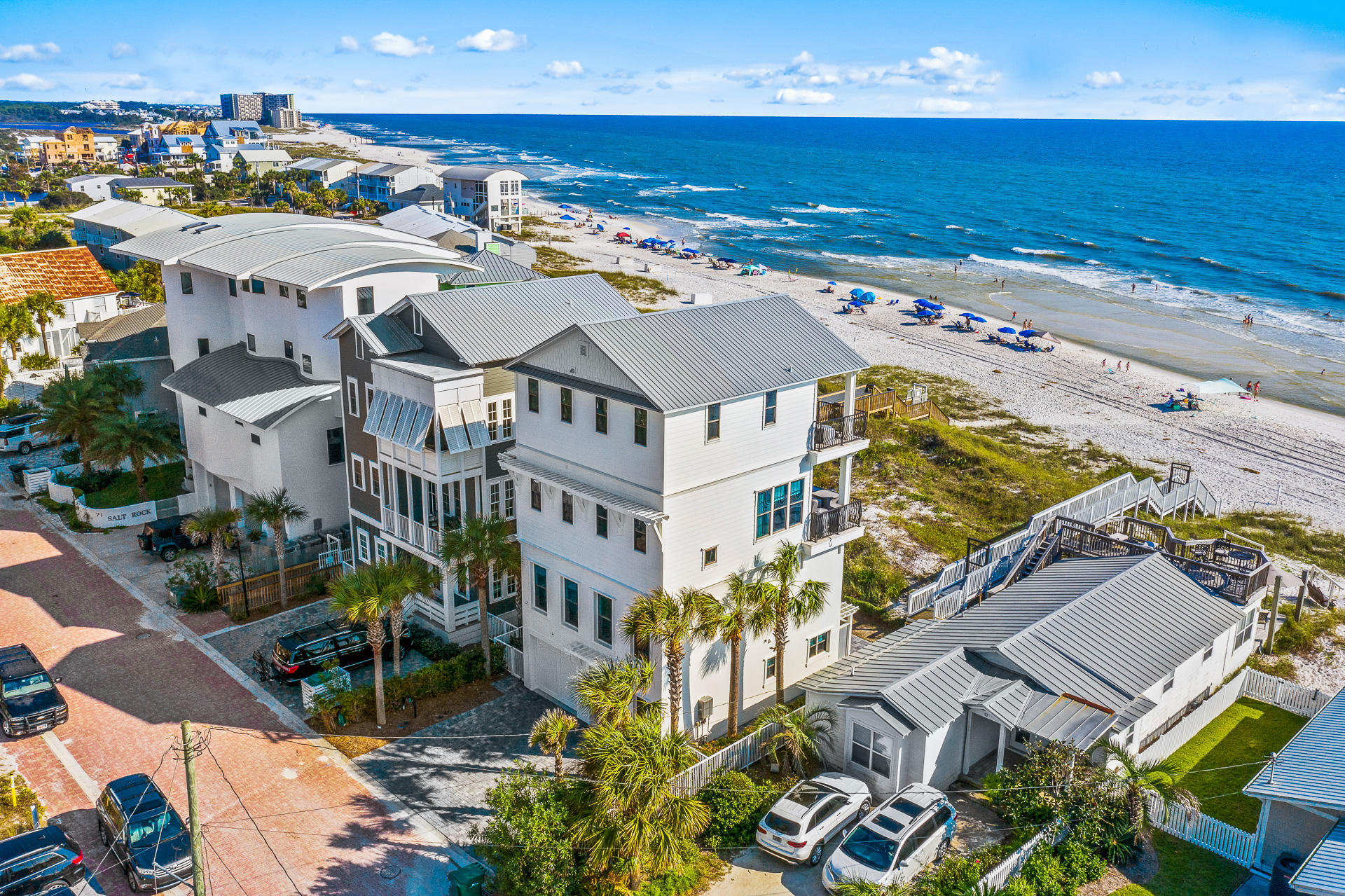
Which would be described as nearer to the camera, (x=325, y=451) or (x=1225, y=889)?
(x=1225, y=889)

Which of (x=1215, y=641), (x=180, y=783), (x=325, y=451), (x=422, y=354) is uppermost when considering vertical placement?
(x=422, y=354)

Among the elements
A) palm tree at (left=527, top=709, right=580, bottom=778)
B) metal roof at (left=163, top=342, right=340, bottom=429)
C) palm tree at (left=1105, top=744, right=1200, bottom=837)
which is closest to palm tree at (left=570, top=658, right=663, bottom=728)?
palm tree at (left=527, top=709, right=580, bottom=778)

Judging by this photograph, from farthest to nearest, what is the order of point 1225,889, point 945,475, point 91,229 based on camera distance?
1. point 91,229
2. point 945,475
3. point 1225,889

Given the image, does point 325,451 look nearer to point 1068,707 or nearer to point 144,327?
point 144,327

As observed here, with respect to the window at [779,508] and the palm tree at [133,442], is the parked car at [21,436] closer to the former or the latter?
the palm tree at [133,442]

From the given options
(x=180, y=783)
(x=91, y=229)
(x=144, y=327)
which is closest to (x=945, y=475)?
(x=180, y=783)

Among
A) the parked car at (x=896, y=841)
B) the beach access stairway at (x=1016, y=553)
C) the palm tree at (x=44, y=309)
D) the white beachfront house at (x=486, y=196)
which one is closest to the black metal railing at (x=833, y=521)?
the beach access stairway at (x=1016, y=553)

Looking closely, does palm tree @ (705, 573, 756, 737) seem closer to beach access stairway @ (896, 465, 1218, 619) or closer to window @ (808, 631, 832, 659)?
window @ (808, 631, 832, 659)
